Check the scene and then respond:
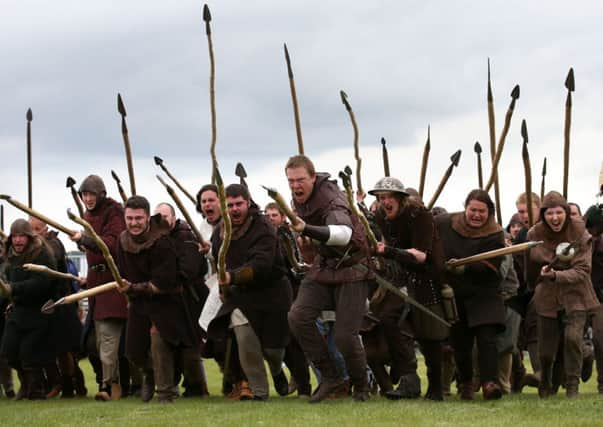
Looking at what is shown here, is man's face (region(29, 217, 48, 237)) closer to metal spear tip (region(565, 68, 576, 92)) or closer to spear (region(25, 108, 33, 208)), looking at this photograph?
spear (region(25, 108, 33, 208))

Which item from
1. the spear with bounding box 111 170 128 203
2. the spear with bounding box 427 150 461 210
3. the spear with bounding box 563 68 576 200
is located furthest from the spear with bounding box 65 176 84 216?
the spear with bounding box 563 68 576 200

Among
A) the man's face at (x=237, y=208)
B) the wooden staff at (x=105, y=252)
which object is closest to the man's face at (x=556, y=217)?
the man's face at (x=237, y=208)

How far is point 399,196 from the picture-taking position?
33.1 feet

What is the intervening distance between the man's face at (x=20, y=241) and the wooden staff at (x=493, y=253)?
4454mm

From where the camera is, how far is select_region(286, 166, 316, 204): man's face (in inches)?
380

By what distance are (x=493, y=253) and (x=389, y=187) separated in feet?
3.49

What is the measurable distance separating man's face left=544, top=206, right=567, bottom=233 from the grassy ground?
4.71 ft

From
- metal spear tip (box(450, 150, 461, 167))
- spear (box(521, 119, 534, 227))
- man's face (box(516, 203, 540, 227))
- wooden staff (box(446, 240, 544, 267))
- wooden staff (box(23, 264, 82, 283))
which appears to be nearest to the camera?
wooden staff (box(446, 240, 544, 267))

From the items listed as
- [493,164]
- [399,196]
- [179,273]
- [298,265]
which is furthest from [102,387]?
[493,164]

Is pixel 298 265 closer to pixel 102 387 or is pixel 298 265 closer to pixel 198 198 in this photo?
pixel 198 198

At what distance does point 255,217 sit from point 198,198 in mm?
1157

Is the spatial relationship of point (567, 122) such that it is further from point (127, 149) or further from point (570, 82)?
point (127, 149)

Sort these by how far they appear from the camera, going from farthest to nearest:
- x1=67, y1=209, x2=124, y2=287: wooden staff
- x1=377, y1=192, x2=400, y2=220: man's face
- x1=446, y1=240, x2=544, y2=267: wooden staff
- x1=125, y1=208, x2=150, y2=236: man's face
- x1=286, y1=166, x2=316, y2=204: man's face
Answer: x1=125, y1=208, x2=150, y2=236: man's face, x1=67, y1=209, x2=124, y2=287: wooden staff, x1=446, y1=240, x2=544, y2=267: wooden staff, x1=377, y1=192, x2=400, y2=220: man's face, x1=286, y1=166, x2=316, y2=204: man's face

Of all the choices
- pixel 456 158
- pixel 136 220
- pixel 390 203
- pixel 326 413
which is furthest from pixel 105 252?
pixel 456 158
